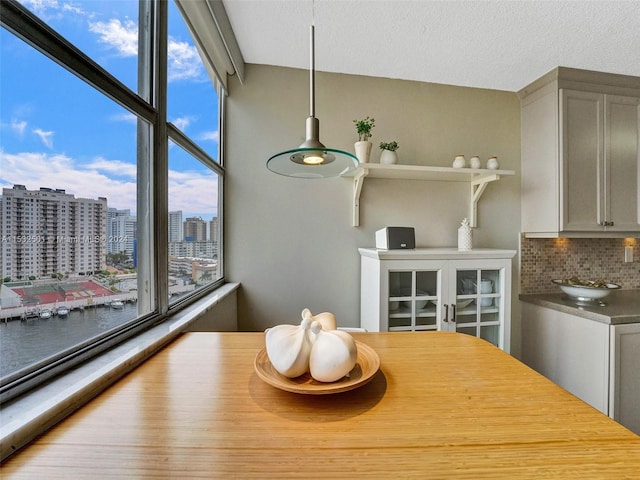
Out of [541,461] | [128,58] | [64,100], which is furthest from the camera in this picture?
[128,58]

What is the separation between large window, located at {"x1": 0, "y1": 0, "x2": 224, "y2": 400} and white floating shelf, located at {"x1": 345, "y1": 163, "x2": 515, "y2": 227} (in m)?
1.14

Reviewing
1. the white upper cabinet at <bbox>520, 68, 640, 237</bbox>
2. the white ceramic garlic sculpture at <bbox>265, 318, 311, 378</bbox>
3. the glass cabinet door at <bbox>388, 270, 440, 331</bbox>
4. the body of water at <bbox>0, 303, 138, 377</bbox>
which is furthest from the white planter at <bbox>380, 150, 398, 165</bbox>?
the body of water at <bbox>0, 303, 138, 377</bbox>

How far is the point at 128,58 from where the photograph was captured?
1.03 meters

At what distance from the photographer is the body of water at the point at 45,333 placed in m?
0.61

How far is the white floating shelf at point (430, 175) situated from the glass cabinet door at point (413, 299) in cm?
56

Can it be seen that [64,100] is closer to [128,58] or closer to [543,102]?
[128,58]

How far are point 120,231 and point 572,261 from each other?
312cm

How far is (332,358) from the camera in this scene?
2.00 feet

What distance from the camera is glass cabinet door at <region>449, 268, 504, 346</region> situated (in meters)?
1.85

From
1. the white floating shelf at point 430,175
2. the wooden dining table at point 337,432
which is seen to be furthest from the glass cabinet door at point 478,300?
the wooden dining table at point 337,432

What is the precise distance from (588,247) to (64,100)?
3.37 metres

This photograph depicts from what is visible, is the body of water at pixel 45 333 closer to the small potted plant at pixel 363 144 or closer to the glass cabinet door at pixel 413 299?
the glass cabinet door at pixel 413 299

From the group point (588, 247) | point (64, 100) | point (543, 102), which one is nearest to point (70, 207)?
point (64, 100)

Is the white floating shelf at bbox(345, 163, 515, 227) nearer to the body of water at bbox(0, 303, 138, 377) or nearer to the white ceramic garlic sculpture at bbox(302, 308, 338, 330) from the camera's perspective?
the white ceramic garlic sculpture at bbox(302, 308, 338, 330)
